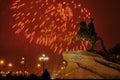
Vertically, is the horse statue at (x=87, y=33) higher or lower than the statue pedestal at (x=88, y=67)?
higher

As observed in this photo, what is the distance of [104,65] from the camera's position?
21.8 m

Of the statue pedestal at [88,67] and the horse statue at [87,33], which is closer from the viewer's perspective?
the statue pedestal at [88,67]

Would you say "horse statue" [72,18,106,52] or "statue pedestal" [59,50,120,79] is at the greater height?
"horse statue" [72,18,106,52]

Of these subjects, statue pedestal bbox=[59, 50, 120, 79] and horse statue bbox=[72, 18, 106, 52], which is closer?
statue pedestal bbox=[59, 50, 120, 79]

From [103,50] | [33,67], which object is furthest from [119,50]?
[103,50]

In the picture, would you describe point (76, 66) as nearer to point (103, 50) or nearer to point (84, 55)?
point (84, 55)

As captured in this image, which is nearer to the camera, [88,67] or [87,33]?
[88,67]

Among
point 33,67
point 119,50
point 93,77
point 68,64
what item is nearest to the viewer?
point 93,77

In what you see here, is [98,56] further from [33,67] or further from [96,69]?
[33,67]

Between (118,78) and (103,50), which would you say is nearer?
(118,78)

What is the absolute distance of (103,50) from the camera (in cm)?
2378

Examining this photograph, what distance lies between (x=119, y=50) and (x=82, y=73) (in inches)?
1321

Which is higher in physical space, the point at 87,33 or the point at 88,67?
the point at 87,33

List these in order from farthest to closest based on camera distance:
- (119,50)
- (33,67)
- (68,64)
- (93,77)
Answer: (33,67), (119,50), (68,64), (93,77)
